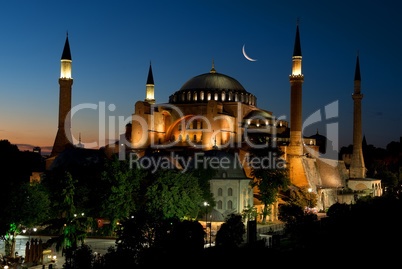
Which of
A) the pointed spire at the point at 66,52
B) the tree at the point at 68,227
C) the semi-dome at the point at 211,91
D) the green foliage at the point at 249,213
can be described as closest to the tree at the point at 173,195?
the green foliage at the point at 249,213

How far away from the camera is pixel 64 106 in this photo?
43375 millimetres

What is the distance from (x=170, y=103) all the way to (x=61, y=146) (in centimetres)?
1121

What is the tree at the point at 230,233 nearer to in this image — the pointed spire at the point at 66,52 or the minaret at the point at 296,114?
the minaret at the point at 296,114

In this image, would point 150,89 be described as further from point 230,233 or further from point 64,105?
point 230,233

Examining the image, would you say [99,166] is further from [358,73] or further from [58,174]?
[358,73]

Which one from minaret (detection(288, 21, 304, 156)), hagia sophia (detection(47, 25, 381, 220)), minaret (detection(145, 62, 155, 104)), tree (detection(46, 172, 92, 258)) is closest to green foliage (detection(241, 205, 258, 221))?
hagia sophia (detection(47, 25, 381, 220))

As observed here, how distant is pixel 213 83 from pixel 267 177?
638 inches

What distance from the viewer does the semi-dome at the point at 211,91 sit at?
4975 cm

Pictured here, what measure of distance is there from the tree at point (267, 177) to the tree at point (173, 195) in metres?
5.72

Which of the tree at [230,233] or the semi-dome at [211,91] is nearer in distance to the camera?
the tree at [230,233]

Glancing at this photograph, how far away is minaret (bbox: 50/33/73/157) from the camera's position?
43.4m

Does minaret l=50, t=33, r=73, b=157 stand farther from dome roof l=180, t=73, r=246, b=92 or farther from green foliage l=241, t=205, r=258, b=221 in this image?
green foliage l=241, t=205, r=258, b=221

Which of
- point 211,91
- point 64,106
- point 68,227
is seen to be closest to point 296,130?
point 211,91

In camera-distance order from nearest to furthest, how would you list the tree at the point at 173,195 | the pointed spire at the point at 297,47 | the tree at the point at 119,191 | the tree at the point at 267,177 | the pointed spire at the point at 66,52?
the tree at the point at 119,191, the tree at the point at 173,195, the tree at the point at 267,177, the pointed spire at the point at 66,52, the pointed spire at the point at 297,47
